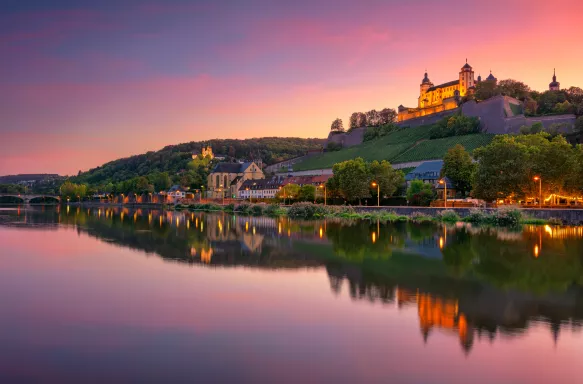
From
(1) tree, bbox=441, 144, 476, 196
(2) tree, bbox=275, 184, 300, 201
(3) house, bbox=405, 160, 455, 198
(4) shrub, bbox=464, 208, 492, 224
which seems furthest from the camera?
(2) tree, bbox=275, 184, 300, 201

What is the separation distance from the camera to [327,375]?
737 centimetres

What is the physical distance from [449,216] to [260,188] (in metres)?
69.9

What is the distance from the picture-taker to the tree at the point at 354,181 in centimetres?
5981

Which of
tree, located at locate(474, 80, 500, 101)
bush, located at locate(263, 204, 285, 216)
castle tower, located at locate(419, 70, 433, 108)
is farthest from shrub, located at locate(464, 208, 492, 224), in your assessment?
castle tower, located at locate(419, 70, 433, 108)

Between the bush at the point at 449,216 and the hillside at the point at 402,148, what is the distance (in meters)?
45.5

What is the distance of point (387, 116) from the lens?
140250 millimetres

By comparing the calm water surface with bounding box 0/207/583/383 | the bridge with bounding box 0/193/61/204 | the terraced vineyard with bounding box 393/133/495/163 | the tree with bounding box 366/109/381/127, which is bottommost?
the calm water surface with bounding box 0/207/583/383

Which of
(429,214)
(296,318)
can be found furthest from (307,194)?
(296,318)

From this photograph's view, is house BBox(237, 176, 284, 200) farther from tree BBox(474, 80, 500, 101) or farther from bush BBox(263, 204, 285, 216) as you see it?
tree BBox(474, 80, 500, 101)

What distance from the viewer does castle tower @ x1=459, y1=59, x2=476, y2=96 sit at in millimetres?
123500

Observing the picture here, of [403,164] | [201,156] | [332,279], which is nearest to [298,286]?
[332,279]

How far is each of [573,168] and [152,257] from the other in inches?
1496

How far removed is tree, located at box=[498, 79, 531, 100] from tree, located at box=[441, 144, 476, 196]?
49411mm

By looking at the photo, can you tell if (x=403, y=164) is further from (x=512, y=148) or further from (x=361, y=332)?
(x=361, y=332)
